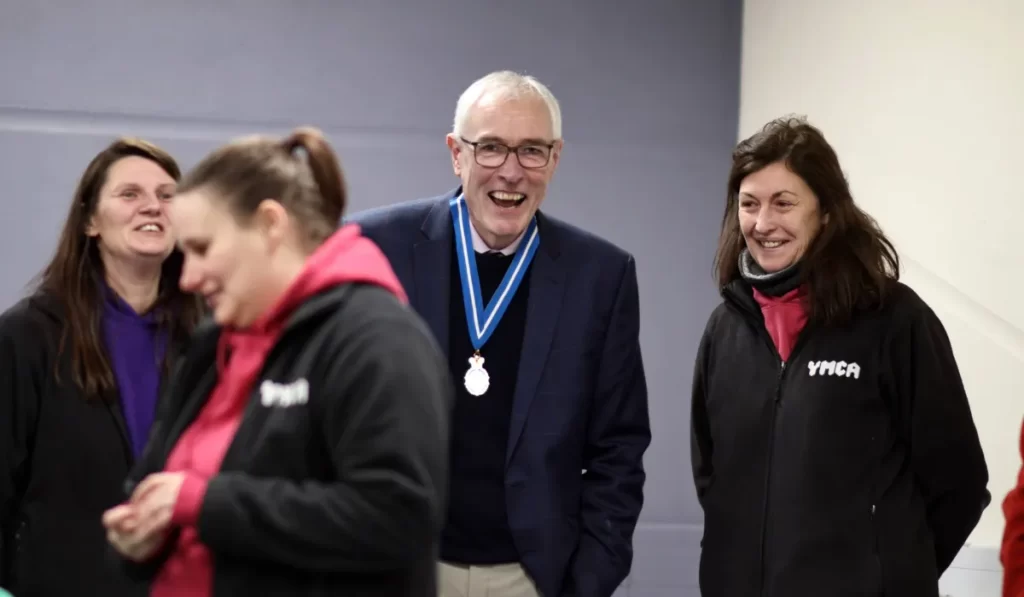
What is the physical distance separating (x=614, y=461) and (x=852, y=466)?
507mm

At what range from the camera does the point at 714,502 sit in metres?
2.64

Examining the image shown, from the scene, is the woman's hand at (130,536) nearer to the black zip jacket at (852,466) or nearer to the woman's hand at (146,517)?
the woman's hand at (146,517)

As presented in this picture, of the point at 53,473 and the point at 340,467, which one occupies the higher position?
the point at 340,467

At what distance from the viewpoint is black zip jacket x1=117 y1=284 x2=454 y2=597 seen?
1.34m

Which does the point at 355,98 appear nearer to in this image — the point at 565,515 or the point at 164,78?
the point at 164,78

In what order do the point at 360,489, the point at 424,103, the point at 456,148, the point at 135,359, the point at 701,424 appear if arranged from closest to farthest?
the point at 360,489 < the point at 135,359 < the point at 456,148 < the point at 701,424 < the point at 424,103

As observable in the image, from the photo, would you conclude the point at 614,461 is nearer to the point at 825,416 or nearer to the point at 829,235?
the point at 825,416

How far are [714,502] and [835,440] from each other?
33cm

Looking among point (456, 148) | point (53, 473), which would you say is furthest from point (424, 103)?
point (53, 473)

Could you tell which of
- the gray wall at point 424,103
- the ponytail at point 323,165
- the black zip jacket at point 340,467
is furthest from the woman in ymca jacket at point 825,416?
the gray wall at point 424,103

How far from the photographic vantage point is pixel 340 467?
1.37 meters

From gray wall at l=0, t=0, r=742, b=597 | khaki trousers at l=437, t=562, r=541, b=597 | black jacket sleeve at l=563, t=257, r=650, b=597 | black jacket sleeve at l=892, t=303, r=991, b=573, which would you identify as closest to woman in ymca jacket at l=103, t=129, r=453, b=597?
khaki trousers at l=437, t=562, r=541, b=597

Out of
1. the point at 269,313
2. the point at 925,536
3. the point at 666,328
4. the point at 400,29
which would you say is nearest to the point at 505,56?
the point at 400,29

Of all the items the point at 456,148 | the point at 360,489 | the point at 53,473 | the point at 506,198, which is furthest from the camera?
the point at 456,148
